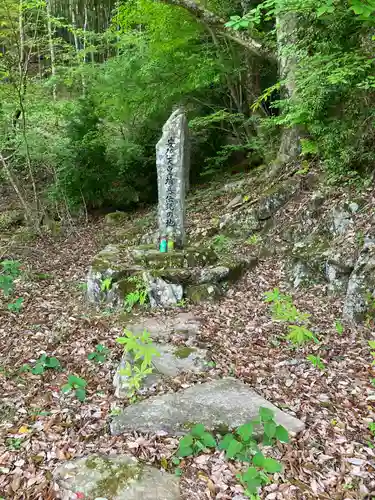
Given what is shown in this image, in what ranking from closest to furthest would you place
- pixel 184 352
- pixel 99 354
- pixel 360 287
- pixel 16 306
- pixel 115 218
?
1. pixel 184 352
2. pixel 99 354
3. pixel 360 287
4. pixel 16 306
5. pixel 115 218

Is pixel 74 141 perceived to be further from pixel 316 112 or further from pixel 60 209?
pixel 316 112

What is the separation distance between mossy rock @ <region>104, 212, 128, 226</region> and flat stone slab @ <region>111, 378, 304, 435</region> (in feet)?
27.6

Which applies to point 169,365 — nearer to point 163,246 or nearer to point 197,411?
point 197,411

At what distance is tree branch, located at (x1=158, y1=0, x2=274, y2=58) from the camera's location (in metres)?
8.57

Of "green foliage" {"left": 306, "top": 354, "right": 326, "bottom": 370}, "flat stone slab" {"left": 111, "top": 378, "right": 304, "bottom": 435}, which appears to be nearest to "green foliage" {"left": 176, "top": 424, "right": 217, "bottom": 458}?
"flat stone slab" {"left": 111, "top": 378, "right": 304, "bottom": 435}

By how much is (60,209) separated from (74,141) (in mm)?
2170

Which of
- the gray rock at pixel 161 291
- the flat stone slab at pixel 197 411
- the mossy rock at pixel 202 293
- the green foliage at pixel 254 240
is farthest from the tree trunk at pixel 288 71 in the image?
the flat stone slab at pixel 197 411

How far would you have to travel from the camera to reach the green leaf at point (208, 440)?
113 inches

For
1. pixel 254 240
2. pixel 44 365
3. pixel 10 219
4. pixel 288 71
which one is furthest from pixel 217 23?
pixel 10 219

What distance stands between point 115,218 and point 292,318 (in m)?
7.99

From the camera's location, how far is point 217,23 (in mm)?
8609

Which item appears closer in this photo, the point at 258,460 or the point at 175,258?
the point at 258,460

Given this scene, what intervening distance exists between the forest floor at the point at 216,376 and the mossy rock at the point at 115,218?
5.14m

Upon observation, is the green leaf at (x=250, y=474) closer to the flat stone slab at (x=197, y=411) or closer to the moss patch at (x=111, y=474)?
the flat stone slab at (x=197, y=411)
